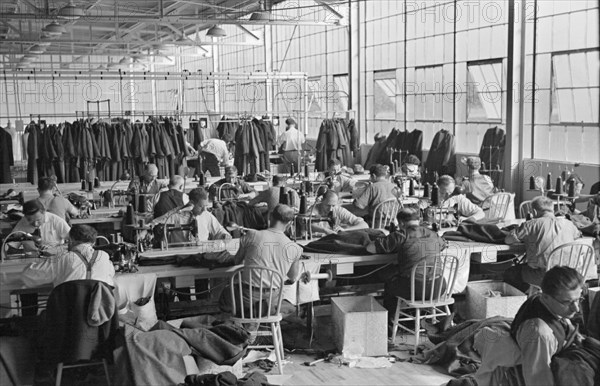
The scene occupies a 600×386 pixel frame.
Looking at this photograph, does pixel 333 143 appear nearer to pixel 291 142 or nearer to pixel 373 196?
pixel 291 142

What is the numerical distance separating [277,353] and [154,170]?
4984mm

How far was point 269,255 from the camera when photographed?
5.86 metres

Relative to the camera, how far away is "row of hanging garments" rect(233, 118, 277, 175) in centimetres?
1452

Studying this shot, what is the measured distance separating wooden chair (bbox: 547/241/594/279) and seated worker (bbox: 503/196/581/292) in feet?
0.23

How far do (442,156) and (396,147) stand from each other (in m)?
1.77

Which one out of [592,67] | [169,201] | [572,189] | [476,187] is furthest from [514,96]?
[169,201]

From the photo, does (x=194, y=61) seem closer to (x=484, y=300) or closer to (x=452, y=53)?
(x=452, y=53)

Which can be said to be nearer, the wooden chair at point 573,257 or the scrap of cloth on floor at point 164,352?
the scrap of cloth on floor at point 164,352

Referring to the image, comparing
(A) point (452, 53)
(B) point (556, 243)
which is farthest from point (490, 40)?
(B) point (556, 243)

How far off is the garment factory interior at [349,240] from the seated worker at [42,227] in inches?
1.0

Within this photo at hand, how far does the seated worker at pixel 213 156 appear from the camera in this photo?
46.6ft

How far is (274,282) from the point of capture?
586cm

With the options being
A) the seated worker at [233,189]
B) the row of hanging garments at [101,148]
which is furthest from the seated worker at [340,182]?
the row of hanging garments at [101,148]

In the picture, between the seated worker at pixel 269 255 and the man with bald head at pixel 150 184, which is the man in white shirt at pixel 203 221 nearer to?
the seated worker at pixel 269 255
